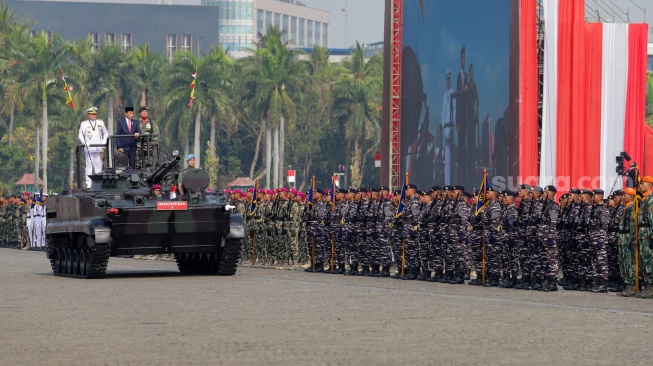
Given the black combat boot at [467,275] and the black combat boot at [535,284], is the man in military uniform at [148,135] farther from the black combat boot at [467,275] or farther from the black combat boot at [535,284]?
the black combat boot at [535,284]

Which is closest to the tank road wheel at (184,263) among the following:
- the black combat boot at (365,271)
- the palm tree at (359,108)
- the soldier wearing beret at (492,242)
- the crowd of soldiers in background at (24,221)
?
the black combat boot at (365,271)

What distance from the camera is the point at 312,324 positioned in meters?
14.7

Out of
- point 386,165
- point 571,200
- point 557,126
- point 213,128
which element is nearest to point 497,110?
point 557,126

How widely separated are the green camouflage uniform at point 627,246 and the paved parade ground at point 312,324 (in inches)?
19.8

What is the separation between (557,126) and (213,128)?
174 ft

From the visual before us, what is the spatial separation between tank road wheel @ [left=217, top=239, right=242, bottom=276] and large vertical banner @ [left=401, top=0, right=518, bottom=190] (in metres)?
12.6

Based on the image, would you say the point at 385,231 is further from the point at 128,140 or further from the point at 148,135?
the point at 128,140

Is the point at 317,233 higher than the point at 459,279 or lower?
higher

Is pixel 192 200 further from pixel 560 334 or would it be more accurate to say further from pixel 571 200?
pixel 560 334

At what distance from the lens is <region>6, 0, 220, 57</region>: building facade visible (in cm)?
16438

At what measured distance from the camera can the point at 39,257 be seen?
35.8 m

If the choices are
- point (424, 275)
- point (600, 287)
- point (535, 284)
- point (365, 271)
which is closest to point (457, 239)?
point (424, 275)

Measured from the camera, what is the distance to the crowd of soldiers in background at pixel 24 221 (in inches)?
1639

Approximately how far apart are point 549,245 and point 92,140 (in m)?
9.58
